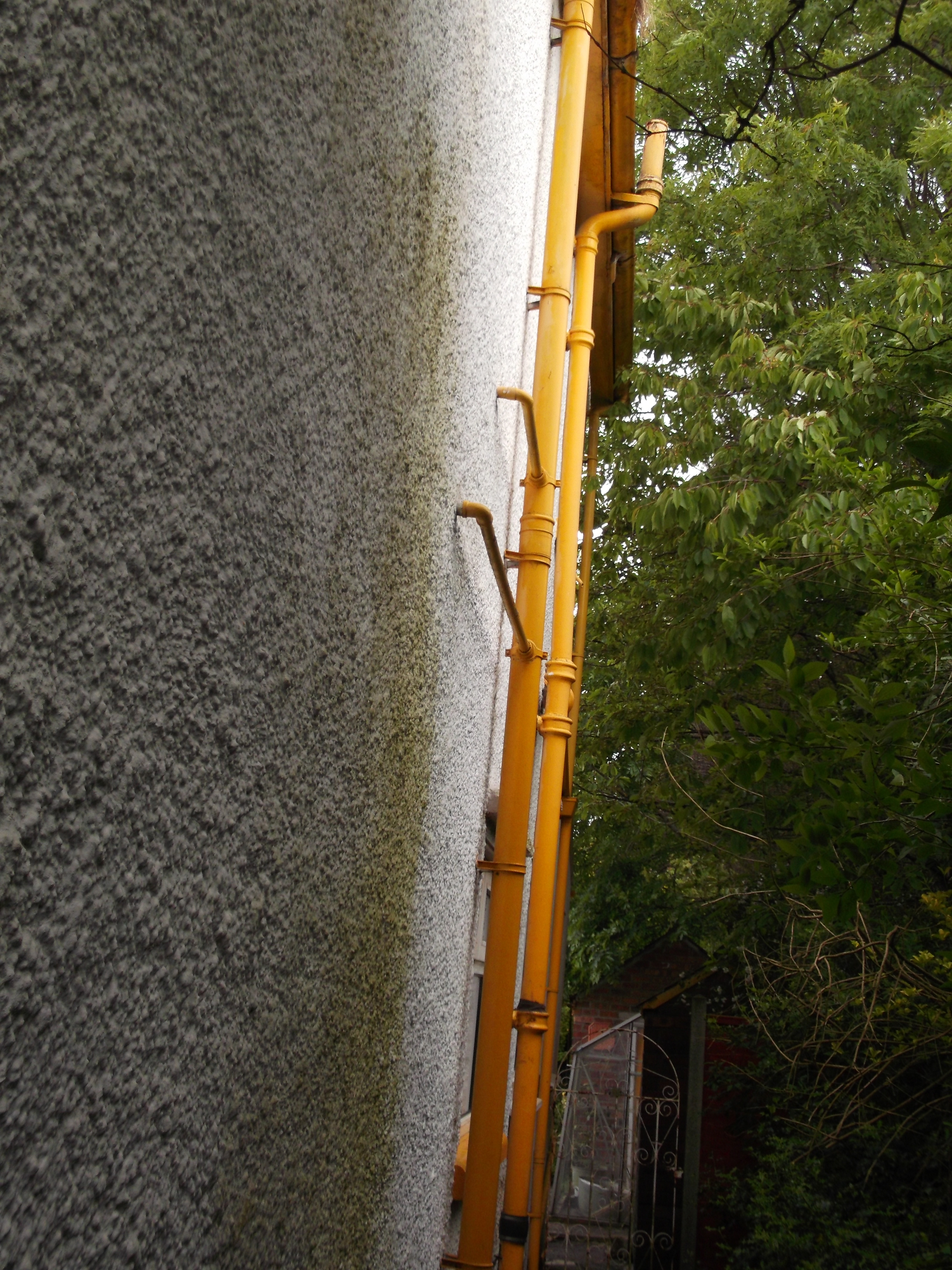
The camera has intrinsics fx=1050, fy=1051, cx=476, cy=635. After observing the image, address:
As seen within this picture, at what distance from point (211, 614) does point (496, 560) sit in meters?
1.43

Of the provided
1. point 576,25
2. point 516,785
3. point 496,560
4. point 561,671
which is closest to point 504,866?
point 516,785

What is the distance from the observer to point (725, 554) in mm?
5957

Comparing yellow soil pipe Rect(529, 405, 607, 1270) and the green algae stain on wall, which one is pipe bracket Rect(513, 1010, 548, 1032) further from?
the green algae stain on wall

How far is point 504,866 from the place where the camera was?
114 inches

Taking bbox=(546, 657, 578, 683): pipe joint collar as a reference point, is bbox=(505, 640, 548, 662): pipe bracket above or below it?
below

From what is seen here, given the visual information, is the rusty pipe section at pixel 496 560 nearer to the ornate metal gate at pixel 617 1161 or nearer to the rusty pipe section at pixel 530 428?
the rusty pipe section at pixel 530 428

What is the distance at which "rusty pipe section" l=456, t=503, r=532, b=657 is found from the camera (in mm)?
2125

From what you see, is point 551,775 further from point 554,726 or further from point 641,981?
point 641,981

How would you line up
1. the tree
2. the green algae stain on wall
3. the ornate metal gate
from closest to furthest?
the green algae stain on wall → the tree → the ornate metal gate

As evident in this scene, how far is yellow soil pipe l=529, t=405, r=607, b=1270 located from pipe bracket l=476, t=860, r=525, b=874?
2.13 meters

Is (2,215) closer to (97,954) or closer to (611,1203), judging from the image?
(97,954)

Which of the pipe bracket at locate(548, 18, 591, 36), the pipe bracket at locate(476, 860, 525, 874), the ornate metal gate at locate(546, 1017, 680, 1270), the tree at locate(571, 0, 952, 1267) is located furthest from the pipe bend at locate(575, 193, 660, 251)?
the ornate metal gate at locate(546, 1017, 680, 1270)

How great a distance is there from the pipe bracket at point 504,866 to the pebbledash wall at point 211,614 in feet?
3.55

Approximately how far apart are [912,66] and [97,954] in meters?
10.9
